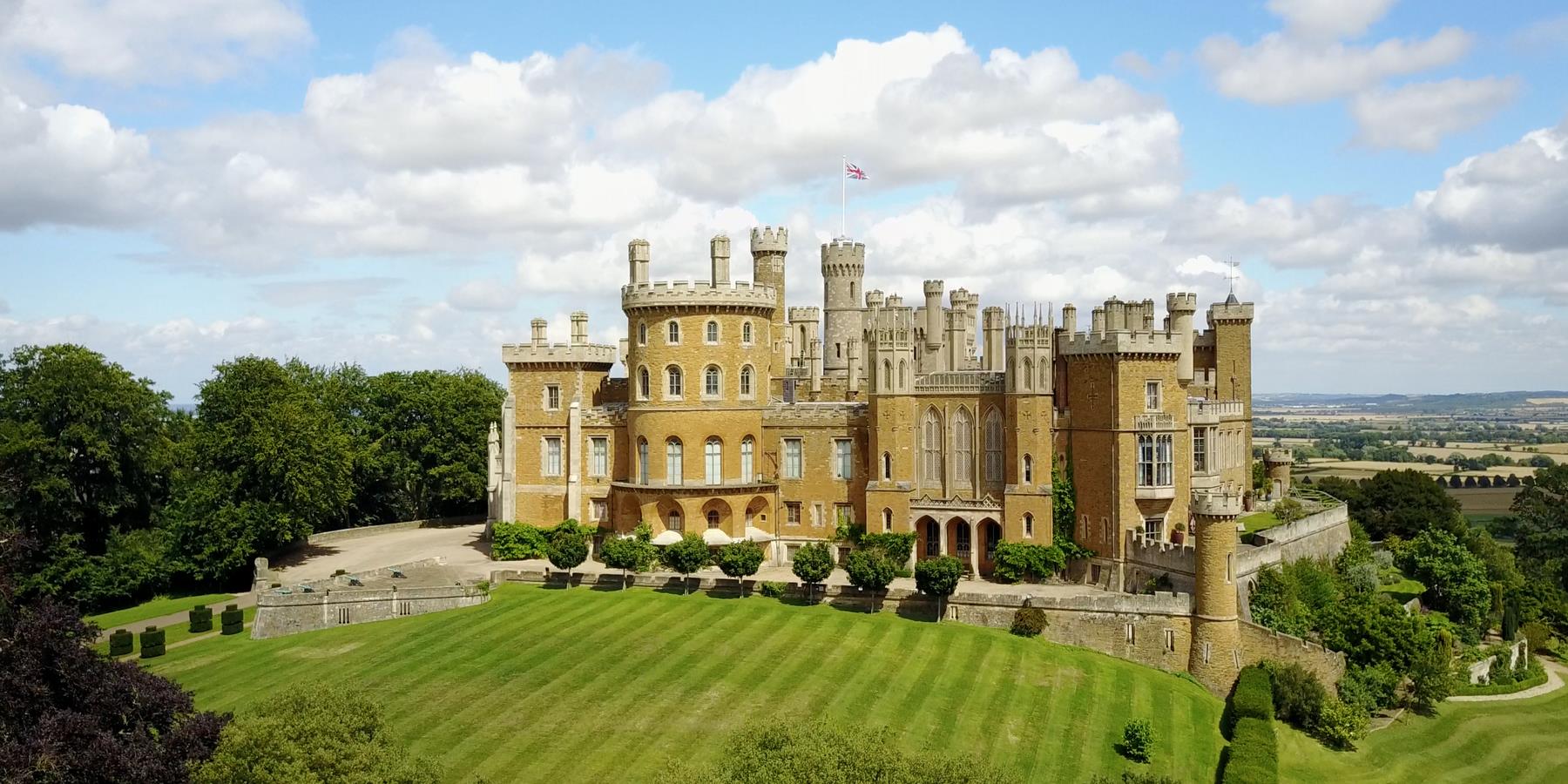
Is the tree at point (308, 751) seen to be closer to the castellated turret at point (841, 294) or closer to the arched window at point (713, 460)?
the arched window at point (713, 460)

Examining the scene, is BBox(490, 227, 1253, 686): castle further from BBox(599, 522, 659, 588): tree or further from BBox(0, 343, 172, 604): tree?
BBox(0, 343, 172, 604): tree

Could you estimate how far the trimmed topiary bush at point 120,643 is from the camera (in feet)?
145

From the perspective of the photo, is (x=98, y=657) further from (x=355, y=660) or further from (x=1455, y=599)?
(x=1455, y=599)

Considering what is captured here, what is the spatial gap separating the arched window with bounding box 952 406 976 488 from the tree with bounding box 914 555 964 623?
728cm

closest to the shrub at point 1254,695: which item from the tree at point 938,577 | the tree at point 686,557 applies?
the tree at point 938,577

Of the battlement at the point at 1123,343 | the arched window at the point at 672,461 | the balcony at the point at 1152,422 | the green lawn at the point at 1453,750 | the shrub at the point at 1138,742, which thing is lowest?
the green lawn at the point at 1453,750

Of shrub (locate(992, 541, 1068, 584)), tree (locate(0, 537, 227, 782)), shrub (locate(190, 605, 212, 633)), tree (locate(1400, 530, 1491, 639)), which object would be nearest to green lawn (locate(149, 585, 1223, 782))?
shrub (locate(190, 605, 212, 633))

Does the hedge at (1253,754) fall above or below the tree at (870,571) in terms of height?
below

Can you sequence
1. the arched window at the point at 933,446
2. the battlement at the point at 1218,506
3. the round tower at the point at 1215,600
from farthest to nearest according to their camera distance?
1. the arched window at the point at 933,446
2. the round tower at the point at 1215,600
3. the battlement at the point at 1218,506

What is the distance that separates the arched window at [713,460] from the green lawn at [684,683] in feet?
27.0

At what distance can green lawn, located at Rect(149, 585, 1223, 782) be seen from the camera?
34.8m

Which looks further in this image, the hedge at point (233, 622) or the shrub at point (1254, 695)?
the hedge at point (233, 622)

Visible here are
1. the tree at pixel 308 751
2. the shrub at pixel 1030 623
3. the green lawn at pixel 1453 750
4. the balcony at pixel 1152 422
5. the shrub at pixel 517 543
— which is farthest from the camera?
the shrub at pixel 517 543

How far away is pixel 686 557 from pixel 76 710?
26.0 m
